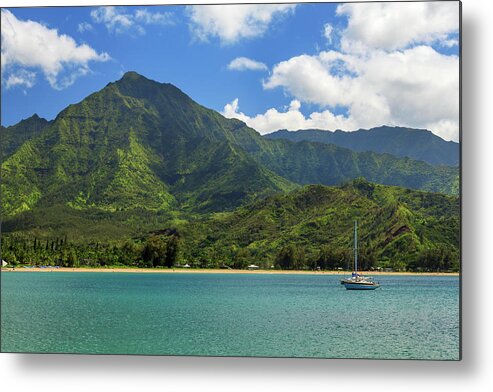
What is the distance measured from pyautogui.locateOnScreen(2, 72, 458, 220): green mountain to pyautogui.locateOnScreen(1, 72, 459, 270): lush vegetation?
17 cm

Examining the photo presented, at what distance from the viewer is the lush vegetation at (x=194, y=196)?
160 feet

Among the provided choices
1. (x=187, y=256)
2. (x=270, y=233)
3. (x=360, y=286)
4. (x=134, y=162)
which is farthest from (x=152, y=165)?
(x=360, y=286)

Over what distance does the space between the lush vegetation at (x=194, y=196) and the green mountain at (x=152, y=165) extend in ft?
0.55

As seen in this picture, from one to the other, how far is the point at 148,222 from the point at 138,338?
6076cm

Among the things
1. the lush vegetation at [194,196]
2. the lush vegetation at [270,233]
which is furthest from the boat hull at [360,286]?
the lush vegetation at [270,233]

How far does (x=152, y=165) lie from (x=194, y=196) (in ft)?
23.2

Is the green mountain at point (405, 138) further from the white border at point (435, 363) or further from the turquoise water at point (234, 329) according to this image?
the turquoise water at point (234, 329)

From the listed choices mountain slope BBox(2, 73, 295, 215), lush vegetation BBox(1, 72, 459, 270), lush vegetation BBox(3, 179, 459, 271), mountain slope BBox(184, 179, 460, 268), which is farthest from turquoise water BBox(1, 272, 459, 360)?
mountain slope BBox(2, 73, 295, 215)

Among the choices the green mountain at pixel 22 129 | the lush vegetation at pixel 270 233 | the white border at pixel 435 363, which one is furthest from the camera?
the lush vegetation at pixel 270 233

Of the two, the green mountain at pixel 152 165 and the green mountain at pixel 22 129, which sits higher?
the green mountain at pixel 152 165

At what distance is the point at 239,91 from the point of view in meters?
12.1

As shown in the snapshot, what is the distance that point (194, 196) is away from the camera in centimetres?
7975

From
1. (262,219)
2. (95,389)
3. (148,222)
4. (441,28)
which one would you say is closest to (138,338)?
(95,389)

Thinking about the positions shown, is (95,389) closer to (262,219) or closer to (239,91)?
(239,91)
